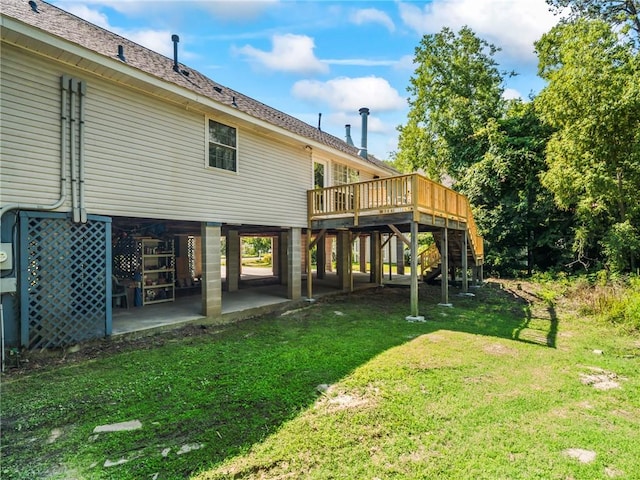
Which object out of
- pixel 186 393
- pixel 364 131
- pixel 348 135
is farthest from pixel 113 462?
pixel 348 135

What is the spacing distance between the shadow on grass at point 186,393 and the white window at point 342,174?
19.5ft

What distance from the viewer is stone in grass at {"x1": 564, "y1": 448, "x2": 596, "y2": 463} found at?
2877 mm

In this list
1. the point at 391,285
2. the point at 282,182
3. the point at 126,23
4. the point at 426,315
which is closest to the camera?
the point at 126,23

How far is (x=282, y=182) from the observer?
9.76 m

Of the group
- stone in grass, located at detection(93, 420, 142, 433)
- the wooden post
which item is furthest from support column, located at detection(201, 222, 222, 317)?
the wooden post

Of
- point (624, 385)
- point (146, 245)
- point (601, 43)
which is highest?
point (601, 43)

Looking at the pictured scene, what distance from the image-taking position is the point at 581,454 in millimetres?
2949

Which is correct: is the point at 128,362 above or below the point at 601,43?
below

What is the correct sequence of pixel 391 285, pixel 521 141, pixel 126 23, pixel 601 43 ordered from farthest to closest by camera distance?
1. pixel 521 141
2. pixel 391 285
3. pixel 601 43
4. pixel 126 23

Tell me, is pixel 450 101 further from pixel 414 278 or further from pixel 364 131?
pixel 414 278

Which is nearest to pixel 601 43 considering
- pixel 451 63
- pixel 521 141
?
pixel 521 141

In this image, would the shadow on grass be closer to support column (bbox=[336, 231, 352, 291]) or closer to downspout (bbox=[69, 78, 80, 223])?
downspout (bbox=[69, 78, 80, 223])

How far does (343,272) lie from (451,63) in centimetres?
1707

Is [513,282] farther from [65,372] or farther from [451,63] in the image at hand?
[65,372]
